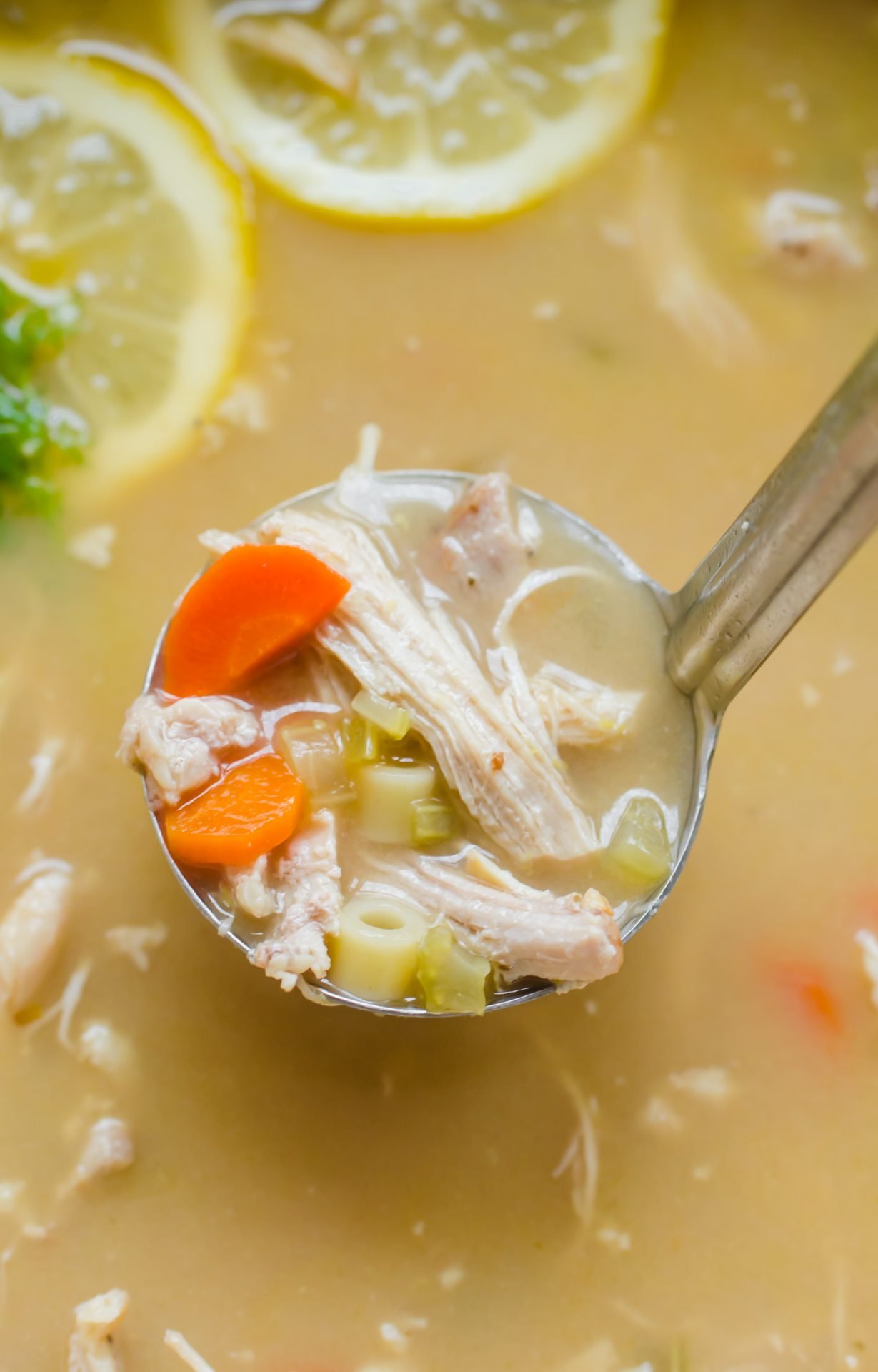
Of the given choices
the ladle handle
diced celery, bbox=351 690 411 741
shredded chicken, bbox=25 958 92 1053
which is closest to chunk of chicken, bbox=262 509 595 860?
diced celery, bbox=351 690 411 741

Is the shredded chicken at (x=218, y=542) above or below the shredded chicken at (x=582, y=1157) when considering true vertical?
above

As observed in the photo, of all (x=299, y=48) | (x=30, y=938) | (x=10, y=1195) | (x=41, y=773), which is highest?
(x=299, y=48)

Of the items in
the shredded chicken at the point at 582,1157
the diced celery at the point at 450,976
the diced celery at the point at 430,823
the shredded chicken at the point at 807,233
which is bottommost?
the shredded chicken at the point at 582,1157

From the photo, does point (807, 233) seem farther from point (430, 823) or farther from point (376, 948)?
point (376, 948)

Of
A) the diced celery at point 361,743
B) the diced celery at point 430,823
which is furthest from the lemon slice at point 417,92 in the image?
the diced celery at point 430,823

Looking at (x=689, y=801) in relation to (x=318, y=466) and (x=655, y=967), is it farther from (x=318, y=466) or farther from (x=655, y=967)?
(x=318, y=466)

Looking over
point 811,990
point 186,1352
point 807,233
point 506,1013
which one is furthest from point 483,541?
point 186,1352

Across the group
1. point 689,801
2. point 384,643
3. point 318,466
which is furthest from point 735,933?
point 318,466

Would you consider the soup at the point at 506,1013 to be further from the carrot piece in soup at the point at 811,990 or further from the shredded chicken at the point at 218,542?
the shredded chicken at the point at 218,542
